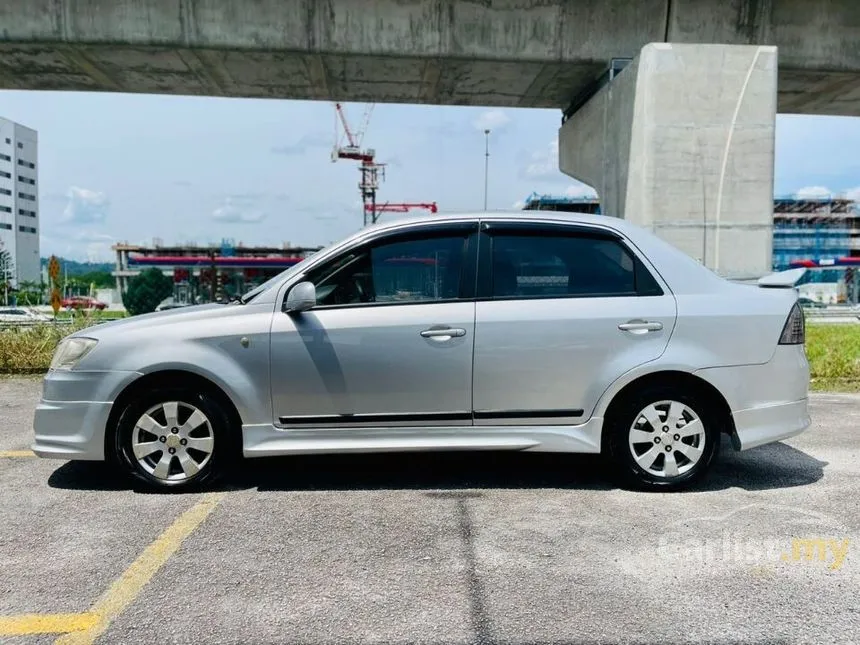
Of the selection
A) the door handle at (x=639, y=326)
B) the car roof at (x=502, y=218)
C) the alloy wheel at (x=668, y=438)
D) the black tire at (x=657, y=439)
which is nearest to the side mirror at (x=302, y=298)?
the car roof at (x=502, y=218)

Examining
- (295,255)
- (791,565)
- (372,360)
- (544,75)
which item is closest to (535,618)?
(791,565)

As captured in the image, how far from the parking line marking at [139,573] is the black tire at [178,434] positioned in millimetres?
231

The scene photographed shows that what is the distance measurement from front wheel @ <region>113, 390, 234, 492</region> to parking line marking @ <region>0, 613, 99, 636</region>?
1526 millimetres

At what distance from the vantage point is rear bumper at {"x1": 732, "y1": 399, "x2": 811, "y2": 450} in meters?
4.31

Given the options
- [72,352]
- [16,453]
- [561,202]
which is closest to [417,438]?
[72,352]

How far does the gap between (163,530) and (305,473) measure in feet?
4.17

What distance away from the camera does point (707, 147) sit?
1142 cm

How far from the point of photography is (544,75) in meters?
12.9

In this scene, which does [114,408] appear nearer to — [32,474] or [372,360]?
[32,474]

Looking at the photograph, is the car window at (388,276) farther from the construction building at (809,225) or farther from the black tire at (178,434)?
the construction building at (809,225)

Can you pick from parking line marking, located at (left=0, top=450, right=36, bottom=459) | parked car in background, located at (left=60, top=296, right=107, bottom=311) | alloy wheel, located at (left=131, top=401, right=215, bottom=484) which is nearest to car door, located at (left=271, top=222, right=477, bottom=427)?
alloy wheel, located at (left=131, top=401, right=215, bottom=484)

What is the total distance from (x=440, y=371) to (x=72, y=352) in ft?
7.90

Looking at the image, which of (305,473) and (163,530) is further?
(305,473)

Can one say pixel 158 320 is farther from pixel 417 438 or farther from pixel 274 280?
pixel 417 438
